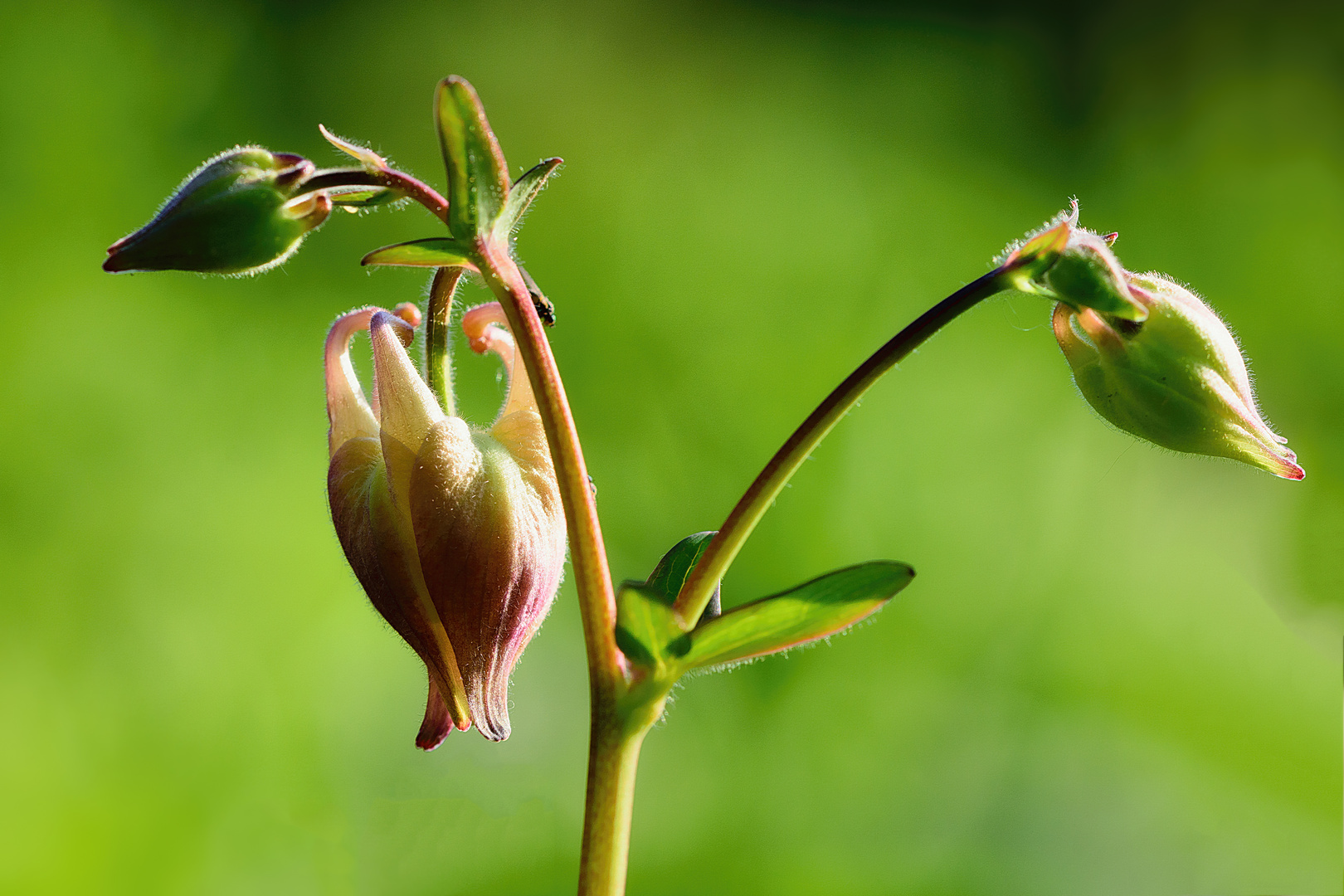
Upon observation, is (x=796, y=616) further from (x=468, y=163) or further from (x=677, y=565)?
(x=468, y=163)

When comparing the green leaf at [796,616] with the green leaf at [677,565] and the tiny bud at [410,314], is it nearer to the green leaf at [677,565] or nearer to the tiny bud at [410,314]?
the green leaf at [677,565]

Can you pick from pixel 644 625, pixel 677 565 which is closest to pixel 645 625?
pixel 644 625

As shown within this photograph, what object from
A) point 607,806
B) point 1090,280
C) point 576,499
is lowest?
point 607,806

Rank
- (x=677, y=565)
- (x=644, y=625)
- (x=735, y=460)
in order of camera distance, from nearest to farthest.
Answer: (x=644, y=625) < (x=677, y=565) < (x=735, y=460)

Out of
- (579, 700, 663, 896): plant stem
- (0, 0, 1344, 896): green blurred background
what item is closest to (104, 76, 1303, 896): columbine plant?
(579, 700, 663, 896): plant stem

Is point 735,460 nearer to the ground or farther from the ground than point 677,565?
farther from the ground

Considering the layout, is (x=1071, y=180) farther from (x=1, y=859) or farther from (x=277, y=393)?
(x=1, y=859)

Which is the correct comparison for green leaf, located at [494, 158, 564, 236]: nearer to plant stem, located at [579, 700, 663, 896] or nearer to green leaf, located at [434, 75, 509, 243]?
green leaf, located at [434, 75, 509, 243]

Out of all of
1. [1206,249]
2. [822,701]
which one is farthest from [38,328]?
[1206,249]
